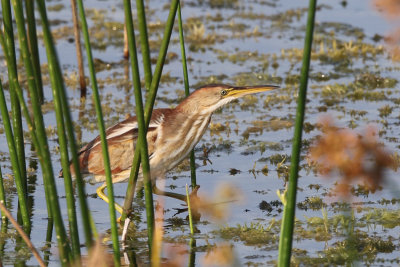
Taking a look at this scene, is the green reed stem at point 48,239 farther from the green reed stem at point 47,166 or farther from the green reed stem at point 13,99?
the green reed stem at point 47,166

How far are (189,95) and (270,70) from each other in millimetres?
5009

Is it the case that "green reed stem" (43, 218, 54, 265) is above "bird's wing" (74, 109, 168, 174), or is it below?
below

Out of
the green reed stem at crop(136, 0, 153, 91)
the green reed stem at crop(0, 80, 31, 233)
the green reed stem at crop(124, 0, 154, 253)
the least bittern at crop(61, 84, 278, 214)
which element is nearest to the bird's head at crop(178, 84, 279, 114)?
the least bittern at crop(61, 84, 278, 214)

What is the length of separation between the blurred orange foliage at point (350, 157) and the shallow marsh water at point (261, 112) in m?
→ 0.20

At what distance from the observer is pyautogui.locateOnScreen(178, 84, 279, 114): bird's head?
5.95 metres

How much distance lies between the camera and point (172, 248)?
5355 mm

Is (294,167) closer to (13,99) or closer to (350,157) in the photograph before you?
(350,157)

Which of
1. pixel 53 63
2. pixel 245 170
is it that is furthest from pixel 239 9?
pixel 53 63

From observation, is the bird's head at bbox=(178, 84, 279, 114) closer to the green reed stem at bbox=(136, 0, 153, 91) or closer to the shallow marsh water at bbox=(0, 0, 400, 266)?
the shallow marsh water at bbox=(0, 0, 400, 266)

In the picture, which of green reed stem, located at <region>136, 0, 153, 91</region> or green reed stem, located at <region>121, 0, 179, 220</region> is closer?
green reed stem, located at <region>136, 0, 153, 91</region>

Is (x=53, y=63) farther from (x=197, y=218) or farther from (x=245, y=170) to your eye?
(x=245, y=170)

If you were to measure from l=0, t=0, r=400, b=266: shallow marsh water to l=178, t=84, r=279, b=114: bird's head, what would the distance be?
77 centimetres

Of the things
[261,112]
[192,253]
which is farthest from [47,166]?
[261,112]

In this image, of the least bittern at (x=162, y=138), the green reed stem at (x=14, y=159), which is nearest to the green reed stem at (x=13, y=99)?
the green reed stem at (x=14, y=159)
